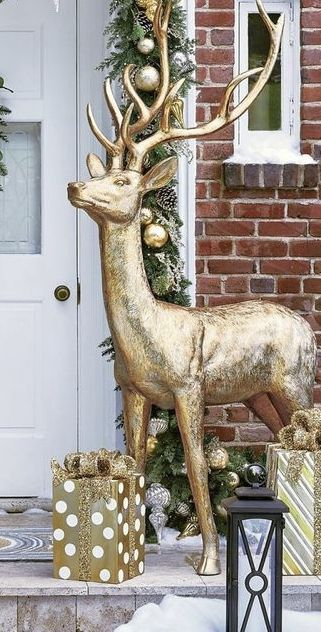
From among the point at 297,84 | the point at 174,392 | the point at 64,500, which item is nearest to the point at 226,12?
the point at 297,84

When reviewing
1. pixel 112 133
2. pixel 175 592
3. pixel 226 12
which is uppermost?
pixel 226 12

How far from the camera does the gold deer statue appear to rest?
4375mm

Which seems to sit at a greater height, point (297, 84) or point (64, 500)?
point (297, 84)

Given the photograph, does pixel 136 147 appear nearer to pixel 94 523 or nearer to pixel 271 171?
pixel 271 171

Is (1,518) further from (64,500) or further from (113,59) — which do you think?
(113,59)

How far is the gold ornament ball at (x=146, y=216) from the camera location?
16.0 feet

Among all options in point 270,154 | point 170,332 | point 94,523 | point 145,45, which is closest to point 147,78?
point 145,45

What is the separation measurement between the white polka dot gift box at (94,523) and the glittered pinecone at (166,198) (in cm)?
111

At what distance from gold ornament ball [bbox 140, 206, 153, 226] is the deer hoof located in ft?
4.22

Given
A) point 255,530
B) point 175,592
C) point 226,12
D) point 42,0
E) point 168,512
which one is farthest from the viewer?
point 42,0

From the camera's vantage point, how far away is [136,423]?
456cm

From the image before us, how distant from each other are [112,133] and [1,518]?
5.53 ft

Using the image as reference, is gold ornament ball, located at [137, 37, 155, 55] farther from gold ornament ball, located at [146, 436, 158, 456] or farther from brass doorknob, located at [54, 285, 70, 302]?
gold ornament ball, located at [146, 436, 158, 456]

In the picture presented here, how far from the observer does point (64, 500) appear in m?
4.25
